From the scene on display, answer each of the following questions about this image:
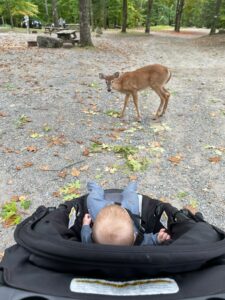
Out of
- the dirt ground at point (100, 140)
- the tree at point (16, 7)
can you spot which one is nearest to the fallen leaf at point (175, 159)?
the dirt ground at point (100, 140)

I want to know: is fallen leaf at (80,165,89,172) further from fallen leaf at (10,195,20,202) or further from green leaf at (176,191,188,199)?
green leaf at (176,191,188,199)

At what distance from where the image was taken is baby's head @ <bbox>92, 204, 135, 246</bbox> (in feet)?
6.84

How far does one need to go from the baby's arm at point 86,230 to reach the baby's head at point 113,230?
0.17m

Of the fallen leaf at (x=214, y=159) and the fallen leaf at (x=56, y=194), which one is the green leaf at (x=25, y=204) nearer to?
the fallen leaf at (x=56, y=194)

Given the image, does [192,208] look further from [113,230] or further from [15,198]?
[113,230]

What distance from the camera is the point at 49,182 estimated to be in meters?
4.95

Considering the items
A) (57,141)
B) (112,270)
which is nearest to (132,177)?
(57,141)

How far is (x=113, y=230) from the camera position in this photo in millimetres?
2100

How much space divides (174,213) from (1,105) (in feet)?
20.7

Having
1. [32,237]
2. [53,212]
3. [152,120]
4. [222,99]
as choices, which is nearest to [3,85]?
[152,120]

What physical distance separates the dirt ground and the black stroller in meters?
2.06

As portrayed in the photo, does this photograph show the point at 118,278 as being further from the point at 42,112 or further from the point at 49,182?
the point at 42,112

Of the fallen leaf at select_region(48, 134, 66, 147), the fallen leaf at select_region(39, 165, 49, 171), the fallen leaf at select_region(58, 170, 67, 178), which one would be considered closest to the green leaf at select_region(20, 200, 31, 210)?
the fallen leaf at select_region(58, 170, 67, 178)

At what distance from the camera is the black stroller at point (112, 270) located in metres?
1.72
